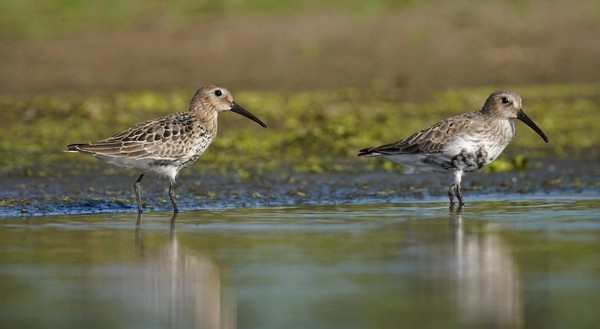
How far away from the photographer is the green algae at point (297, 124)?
58.6 feet

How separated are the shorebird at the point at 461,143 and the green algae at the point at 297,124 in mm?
1895

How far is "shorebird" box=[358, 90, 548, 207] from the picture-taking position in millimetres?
15102

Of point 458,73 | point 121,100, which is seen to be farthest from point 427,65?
point 121,100

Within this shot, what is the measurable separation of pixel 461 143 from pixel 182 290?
21.2ft

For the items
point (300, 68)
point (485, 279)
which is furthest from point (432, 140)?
point (300, 68)

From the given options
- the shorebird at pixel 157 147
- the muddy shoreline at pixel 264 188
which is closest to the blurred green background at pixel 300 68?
the muddy shoreline at pixel 264 188

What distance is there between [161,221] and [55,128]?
749cm

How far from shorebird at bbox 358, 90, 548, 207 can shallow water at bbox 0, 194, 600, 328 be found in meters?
1.28

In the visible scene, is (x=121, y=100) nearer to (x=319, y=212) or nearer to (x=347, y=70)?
(x=347, y=70)

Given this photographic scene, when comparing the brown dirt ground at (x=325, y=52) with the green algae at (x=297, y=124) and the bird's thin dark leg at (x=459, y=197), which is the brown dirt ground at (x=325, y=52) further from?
the bird's thin dark leg at (x=459, y=197)

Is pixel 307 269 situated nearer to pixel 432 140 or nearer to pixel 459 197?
pixel 459 197

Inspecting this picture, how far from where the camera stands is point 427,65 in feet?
81.6

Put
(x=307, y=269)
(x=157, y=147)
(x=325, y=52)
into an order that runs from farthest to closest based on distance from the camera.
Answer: (x=325, y=52) → (x=157, y=147) → (x=307, y=269)

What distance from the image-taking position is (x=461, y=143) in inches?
595
